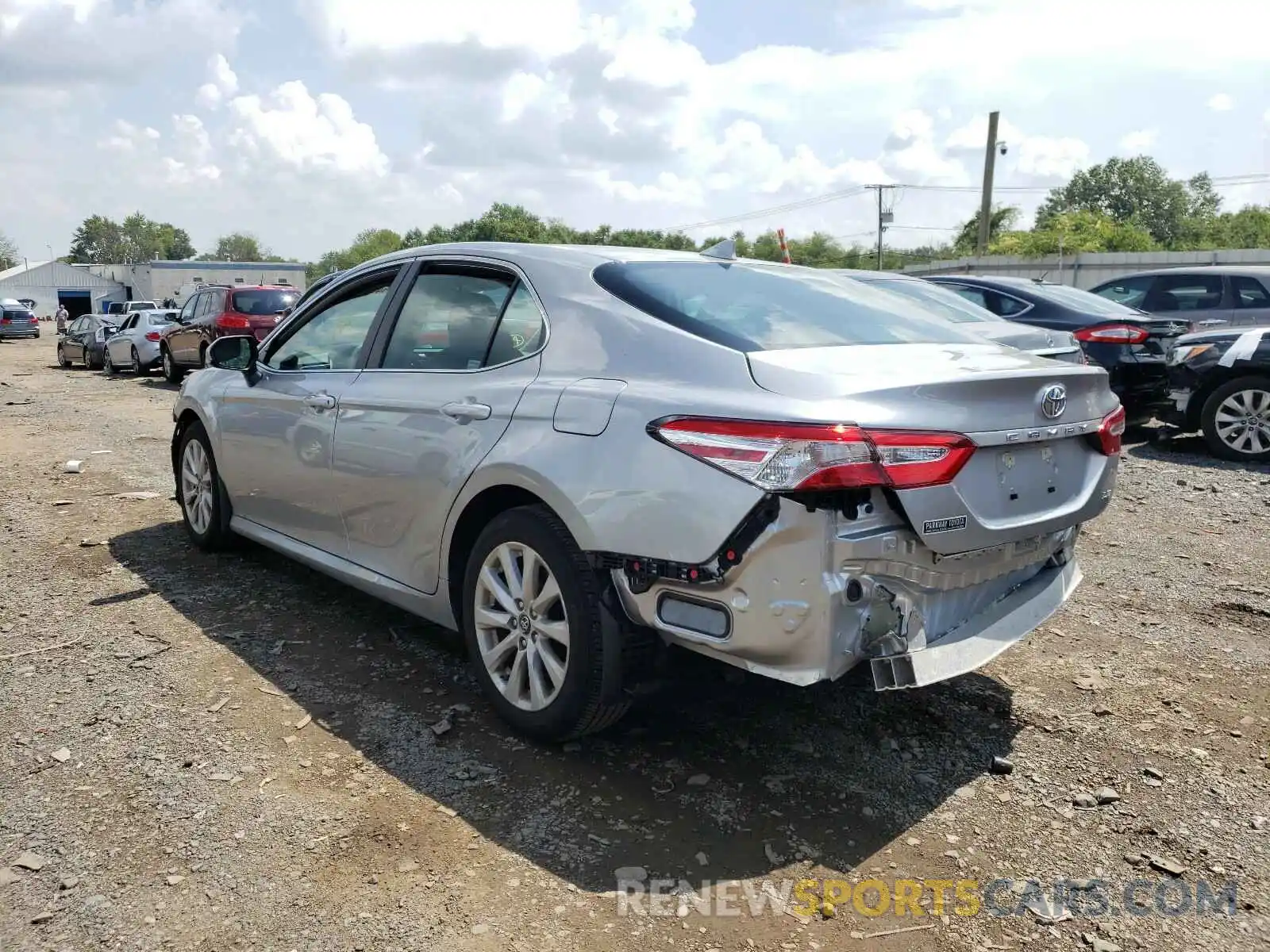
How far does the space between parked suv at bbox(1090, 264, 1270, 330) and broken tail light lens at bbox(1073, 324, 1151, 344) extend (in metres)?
2.77

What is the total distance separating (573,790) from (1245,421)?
788cm

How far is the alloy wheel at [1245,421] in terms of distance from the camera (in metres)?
8.62

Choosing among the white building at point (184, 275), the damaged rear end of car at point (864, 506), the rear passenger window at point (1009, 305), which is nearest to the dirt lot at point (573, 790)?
the damaged rear end of car at point (864, 506)

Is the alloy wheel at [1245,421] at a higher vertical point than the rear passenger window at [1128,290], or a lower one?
lower

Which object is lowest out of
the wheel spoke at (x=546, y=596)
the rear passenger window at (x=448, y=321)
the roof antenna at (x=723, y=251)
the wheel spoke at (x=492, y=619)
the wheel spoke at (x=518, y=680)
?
the wheel spoke at (x=518, y=680)

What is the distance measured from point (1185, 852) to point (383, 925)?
7.22 ft

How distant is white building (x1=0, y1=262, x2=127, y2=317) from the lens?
82250mm

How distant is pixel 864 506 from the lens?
8.84 ft

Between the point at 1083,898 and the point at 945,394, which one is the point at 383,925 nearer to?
the point at 1083,898

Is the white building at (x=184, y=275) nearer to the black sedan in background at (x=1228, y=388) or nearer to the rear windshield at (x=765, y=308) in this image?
the black sedan in background at (x=1228, y=388)

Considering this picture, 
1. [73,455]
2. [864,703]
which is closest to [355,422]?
[864,703]

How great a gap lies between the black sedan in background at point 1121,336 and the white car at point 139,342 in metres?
16.8

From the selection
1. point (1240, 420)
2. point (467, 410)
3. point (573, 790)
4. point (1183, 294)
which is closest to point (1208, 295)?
point (1183, 294)

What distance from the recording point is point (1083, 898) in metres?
2.67
